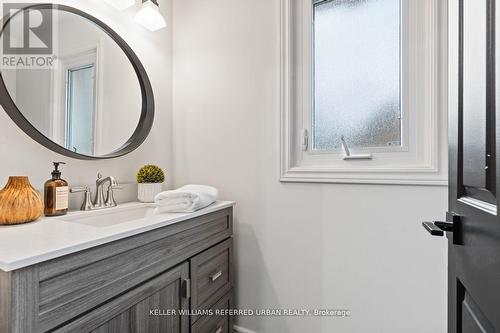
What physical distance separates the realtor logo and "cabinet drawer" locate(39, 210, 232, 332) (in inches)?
32.4

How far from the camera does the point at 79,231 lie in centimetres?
72

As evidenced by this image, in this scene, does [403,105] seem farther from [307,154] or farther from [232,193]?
[232,193]

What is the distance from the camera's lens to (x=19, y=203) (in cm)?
81

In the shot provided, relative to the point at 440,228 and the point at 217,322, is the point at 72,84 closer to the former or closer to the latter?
the point at 217,322

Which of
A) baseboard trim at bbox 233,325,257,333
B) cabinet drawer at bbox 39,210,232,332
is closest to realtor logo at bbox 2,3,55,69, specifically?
cabinet drawer at bbox 39,210,232,332

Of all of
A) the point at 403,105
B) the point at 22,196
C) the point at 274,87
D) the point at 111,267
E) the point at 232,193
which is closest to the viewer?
the point at 111,267

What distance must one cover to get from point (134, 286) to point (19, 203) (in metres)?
0.47

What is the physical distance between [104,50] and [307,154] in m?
1.14

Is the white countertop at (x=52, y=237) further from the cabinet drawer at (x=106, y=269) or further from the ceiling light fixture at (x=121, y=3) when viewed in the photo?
the ceiling light fixture at (x=121, y=3)

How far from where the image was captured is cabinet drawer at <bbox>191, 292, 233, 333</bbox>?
1041 mm

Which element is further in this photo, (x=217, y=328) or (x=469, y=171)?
(x=217, y=328)

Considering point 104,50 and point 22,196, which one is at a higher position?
point 104,50

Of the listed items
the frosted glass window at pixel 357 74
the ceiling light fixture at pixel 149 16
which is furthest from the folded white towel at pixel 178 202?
the ceiling light fixture at pixel 149 16

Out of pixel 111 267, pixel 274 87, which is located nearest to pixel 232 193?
pixel 274 87
